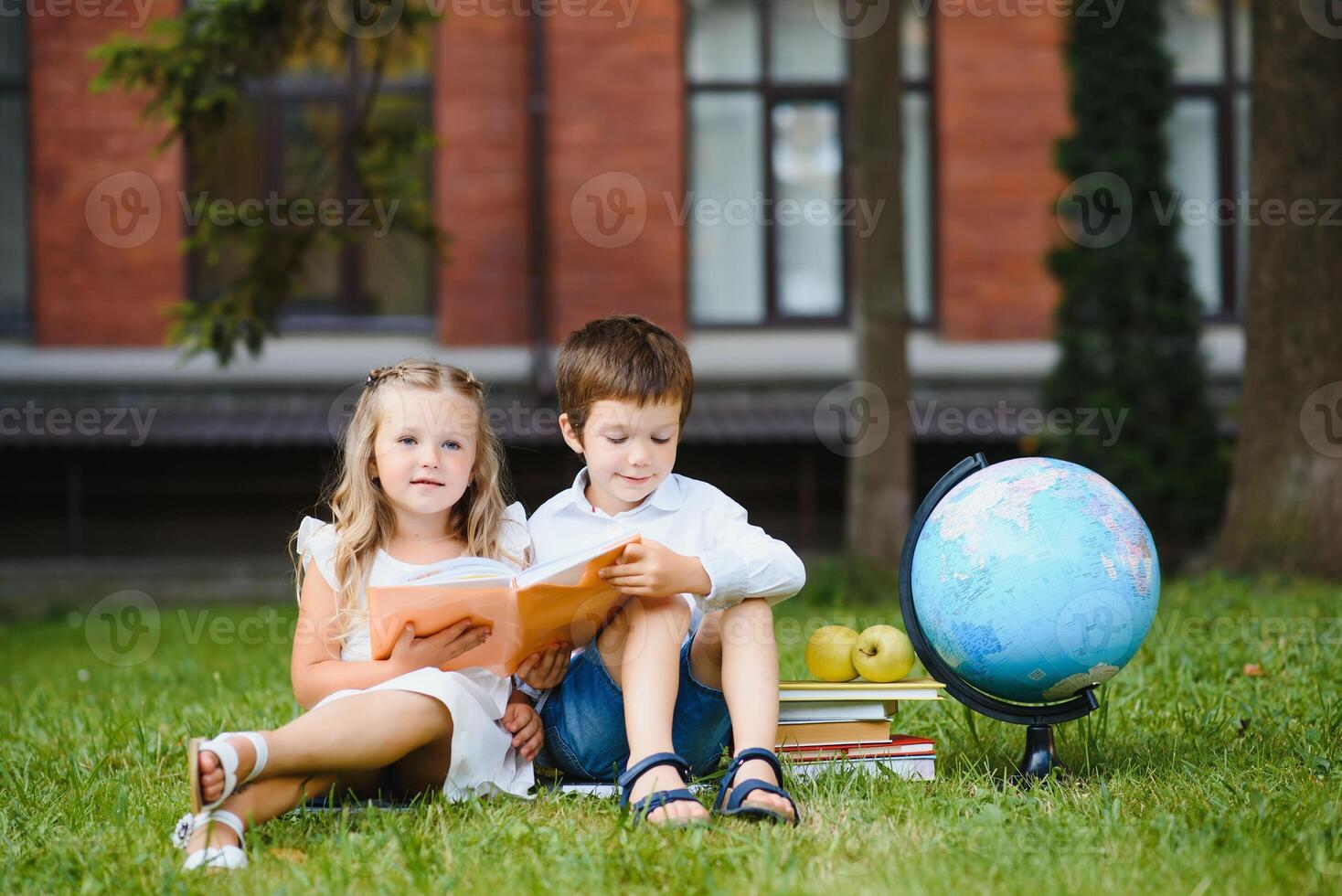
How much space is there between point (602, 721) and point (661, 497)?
572 mm

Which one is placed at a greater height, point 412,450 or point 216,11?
point 216,11

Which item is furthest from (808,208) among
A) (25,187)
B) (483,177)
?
(25,187)

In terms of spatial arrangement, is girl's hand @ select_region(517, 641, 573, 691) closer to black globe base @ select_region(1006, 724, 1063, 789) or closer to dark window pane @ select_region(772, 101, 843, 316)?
black globe base @ select_region(1006, 724, 1063, 789)

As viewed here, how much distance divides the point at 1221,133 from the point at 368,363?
751cm

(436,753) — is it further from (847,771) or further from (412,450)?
(847,771)

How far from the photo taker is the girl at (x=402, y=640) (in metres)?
2.92

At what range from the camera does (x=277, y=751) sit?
2793mm

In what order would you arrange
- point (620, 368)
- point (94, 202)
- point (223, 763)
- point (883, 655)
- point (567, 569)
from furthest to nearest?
point (94, 202)
point (883, 655)
point (620, 368)
point (567, 569)
point (223, 763)

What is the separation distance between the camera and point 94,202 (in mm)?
10562

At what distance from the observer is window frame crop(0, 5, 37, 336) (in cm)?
1066

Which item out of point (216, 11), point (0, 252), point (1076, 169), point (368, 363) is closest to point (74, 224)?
point (0, 252)

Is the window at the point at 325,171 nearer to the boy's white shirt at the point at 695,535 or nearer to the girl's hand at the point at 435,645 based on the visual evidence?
the boy's white shirt at the point at 695,535

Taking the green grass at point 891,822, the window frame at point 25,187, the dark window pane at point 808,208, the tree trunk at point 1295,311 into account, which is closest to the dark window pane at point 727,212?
the dark window pane at point 808,208

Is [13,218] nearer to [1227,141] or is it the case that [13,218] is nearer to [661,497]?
[661,497]
